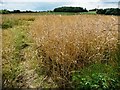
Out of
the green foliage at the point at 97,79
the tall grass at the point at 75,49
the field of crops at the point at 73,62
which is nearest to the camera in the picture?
the green foliage at the point at 97,79

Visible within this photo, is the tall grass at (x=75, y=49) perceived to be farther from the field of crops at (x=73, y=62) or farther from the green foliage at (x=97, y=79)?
the green foliage at (x=97, y=79)

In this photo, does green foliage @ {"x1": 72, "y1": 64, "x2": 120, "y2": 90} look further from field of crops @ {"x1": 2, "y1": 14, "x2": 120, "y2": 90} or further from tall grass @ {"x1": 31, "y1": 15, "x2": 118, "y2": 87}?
tall grass @ {"x1": 31, "y1": 15, "x2": 118, "y2": 87}

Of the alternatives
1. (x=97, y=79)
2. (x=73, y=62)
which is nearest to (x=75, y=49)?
(x=73, y=62)

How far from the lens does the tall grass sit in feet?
17.5

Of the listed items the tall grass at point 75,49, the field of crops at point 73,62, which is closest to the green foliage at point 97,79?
the field of crops at point 73,62

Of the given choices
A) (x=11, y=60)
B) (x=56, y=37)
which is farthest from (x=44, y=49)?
(x=11, y=60)

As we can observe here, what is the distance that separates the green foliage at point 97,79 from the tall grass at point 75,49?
19cm

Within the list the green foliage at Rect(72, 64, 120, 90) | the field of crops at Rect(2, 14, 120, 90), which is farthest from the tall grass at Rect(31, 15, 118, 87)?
the green foliage at Rect(72, 64, 120, 90)

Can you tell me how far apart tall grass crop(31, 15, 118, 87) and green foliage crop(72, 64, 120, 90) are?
195 millimetres

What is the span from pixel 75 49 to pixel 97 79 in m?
0.87

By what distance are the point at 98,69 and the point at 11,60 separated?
6.03 ft

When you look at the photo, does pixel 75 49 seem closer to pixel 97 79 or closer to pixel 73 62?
pixel 73 62

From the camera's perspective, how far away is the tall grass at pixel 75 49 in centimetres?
532

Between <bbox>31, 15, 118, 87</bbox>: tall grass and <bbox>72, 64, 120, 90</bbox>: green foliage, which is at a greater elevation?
<bbox>31, 15, 118, 87</bbox>: tall grass
